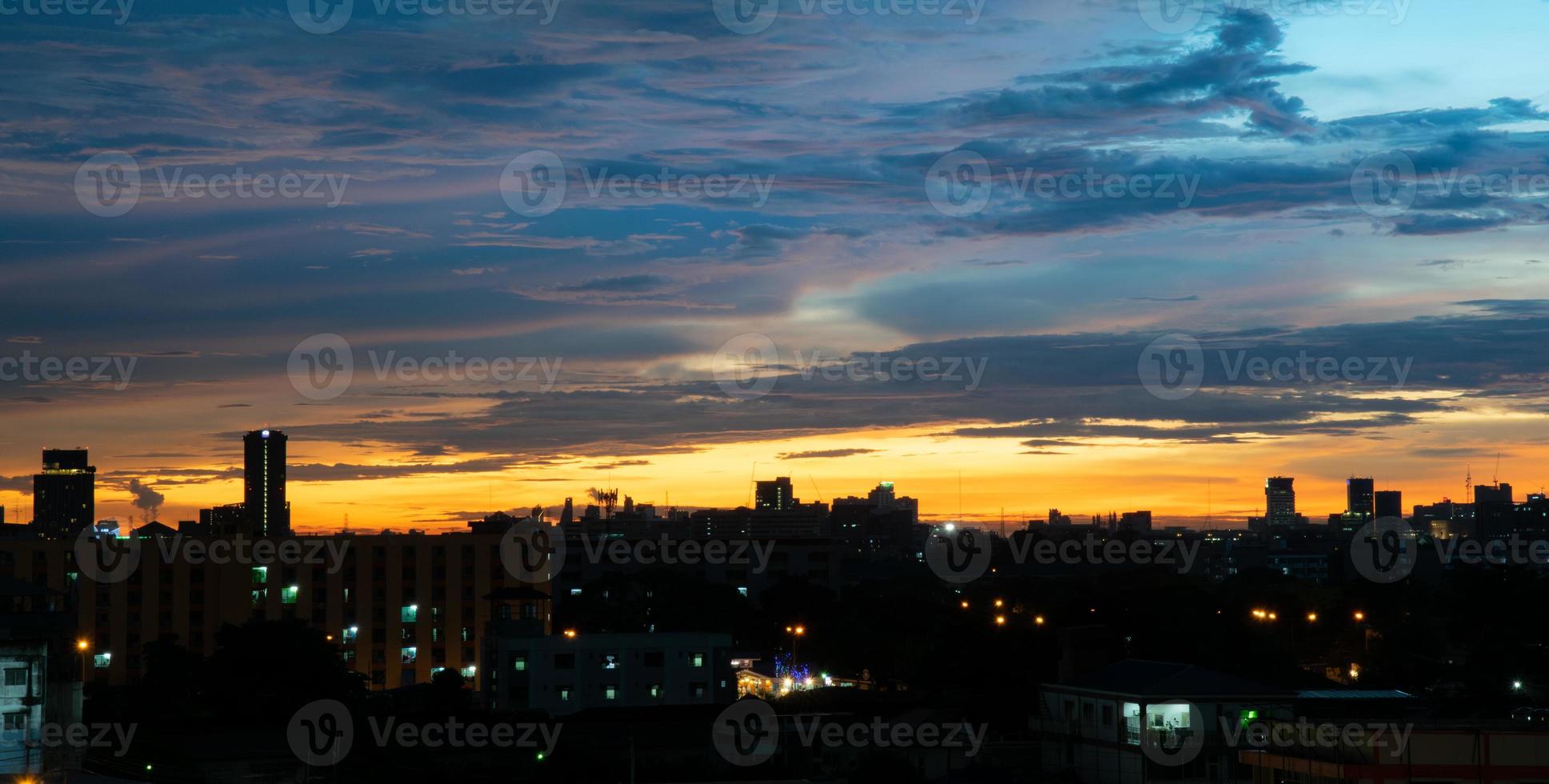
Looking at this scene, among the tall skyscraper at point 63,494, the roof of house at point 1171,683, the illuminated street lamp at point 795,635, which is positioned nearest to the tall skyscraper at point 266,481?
the tall skyscraper at point 63,494

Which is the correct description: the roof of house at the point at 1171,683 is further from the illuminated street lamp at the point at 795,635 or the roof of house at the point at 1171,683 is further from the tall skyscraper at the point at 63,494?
the tall skyscraper at the point at 63,494

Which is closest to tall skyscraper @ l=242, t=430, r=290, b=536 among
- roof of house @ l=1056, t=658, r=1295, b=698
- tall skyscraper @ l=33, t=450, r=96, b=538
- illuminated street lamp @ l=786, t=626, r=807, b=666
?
tall skyscraper @ l=33, t=450, r=96, b=538

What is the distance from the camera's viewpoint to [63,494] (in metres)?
159

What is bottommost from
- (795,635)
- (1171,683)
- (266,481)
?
(795,635)

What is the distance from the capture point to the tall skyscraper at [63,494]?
152750 millimetres

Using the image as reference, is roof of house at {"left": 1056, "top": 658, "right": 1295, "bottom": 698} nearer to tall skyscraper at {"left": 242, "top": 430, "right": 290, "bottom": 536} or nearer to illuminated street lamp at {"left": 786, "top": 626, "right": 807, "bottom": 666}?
illuminated street lamp at {"left": 786, "top": 626, "right": 807, "bottom": 666}

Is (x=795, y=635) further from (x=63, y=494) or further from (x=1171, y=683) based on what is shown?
(x=63, y=494)

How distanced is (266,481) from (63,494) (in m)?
20.8

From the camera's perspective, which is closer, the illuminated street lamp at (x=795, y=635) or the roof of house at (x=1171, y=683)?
the roof of house at (x=1171, y=683)

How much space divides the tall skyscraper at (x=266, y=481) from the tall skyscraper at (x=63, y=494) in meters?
15.7

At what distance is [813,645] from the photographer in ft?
251

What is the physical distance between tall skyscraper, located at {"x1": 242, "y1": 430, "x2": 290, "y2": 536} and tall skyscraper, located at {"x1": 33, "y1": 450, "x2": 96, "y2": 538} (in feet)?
51.5

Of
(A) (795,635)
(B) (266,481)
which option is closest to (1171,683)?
(A) (795,635)

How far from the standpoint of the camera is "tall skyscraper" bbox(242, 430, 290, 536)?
519ft
